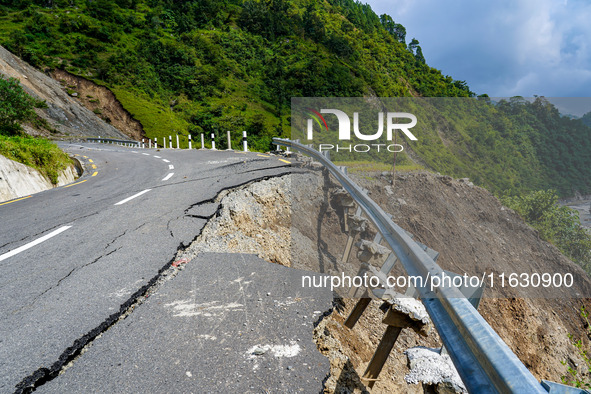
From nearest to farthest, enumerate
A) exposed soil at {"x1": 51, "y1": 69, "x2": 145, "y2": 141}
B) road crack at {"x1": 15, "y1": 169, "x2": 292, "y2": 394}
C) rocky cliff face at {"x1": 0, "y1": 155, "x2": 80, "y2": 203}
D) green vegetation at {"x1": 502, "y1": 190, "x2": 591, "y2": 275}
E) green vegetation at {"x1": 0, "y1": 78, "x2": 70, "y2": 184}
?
road crack at {"x1": 15, "y1": 169, "x2": 292, "y2": 394}
green vegetation at {"x1": 502, "y1": 190, "x2": 591, "y2": 275}
rocky cliff face at {"x1": 0, "y1": 155, "x2": 80, "y2": 203}
green vegetation at {"x1": 0, "y1": 78, "x2": 70, "y2": 184}
exposed soil at {"x1": 51, "y1": 69, "x2": 145, "y2": 141}

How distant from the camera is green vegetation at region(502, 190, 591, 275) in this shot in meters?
6.98

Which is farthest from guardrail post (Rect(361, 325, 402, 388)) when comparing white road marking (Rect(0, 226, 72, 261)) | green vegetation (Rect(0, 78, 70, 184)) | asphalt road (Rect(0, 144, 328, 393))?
green vegetation (Rect(0, 78, 70, 184))

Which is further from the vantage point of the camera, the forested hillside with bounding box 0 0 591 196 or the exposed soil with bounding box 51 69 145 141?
the exposed soil with bounding box 51 69 145 141

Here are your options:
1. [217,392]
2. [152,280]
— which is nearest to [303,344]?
[217,392]

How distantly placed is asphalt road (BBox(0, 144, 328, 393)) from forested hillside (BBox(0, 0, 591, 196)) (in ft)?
20.0

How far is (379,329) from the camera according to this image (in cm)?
429

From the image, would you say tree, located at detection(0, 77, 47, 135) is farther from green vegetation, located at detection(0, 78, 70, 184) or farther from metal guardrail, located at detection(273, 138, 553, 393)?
metal guardrail, located at detection(273, 138, 553, 393)

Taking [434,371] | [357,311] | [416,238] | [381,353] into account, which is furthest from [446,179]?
[434,371]

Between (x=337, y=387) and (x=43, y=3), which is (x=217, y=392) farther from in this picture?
(x=43, y=3)

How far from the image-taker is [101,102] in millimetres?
46031

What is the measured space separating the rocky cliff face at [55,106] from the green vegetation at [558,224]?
136ft

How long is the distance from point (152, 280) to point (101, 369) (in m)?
1.22

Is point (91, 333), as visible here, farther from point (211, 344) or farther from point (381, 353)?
point (381, 353)

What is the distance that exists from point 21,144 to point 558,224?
1501 centimetres
